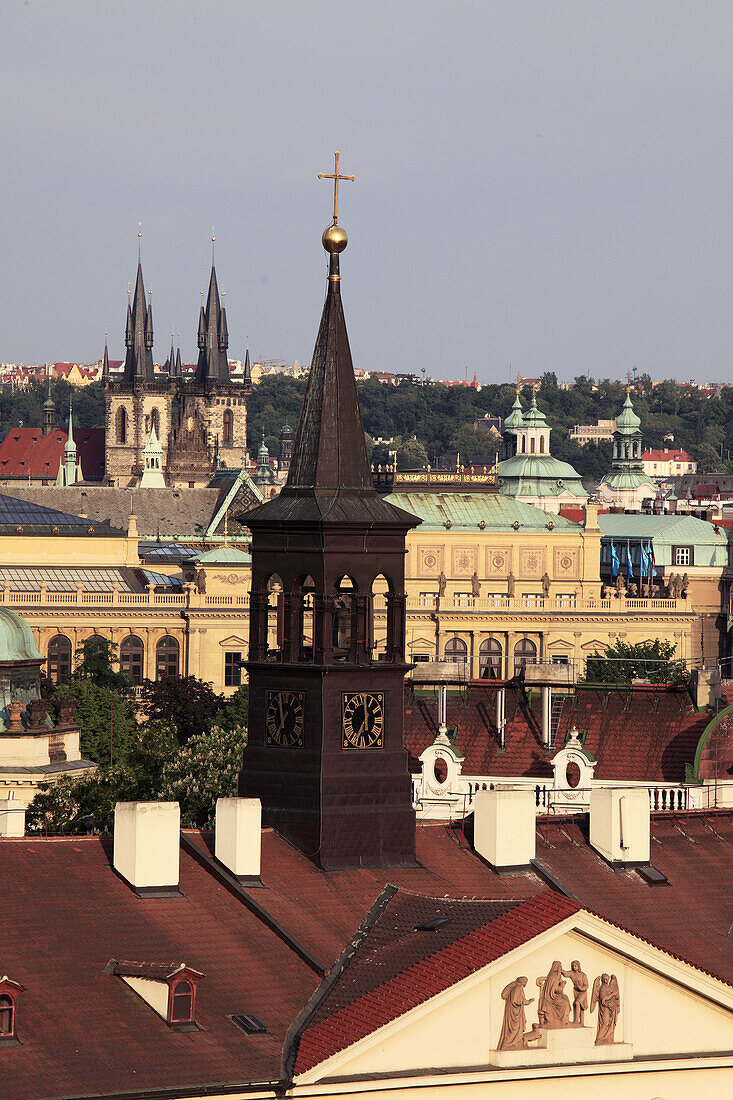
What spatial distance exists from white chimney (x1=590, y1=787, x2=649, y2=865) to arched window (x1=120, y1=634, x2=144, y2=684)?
13677 cm

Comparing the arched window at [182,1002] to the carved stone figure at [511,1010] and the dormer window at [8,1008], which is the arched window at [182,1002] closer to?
the dormer window at [8,1008]

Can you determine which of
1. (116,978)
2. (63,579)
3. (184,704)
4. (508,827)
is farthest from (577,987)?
(63,579)

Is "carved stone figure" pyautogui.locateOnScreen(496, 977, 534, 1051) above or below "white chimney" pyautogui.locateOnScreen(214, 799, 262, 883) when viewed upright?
below

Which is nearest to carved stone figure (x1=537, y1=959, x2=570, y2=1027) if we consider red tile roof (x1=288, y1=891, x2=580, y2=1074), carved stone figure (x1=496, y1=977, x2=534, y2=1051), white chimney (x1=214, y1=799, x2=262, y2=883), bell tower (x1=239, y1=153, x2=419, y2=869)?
carved stone figure (x1=496, y1=977, x2=534, y2=1051)

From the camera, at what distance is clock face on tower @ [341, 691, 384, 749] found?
54.1 metres

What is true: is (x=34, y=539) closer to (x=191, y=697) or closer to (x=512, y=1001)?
(x=191, y=697)

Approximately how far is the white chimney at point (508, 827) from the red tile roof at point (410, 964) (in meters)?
5.03

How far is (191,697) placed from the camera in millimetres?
158375

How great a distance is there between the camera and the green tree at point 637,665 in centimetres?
11781

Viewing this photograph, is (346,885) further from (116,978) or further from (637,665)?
(637,665)

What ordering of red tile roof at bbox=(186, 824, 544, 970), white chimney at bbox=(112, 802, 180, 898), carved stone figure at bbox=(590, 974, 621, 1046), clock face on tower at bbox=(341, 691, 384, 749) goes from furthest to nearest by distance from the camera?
1. clock face on tower at bbox=(341, 691, 384, 749)
2. red tile roof at bbox=(186, 824, 544, 970)
3. white chimney at bbox=(112, 802, 180, 898)
4. carved stone figure at bbox=(590, 974, 621, 1046)

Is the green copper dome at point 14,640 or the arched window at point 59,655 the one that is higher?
the green copper dome at point 14,640

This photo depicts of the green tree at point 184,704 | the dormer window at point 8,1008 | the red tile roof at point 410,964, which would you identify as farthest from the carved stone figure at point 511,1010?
the green tree at point 184,704

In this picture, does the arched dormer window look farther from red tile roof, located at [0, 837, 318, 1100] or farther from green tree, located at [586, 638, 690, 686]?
green tree, located at [586, 638, 690, 686]
